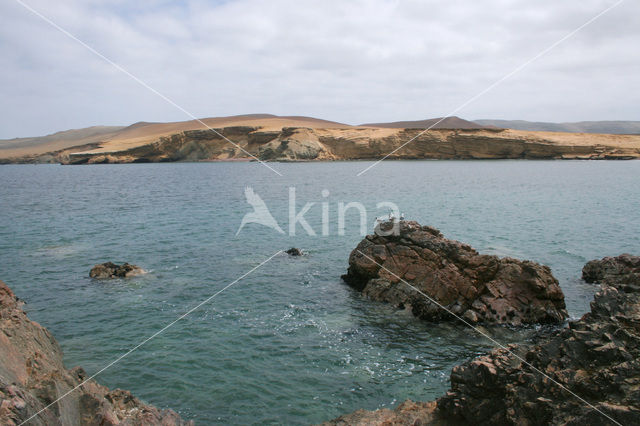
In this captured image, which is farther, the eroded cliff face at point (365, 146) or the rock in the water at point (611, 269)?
the eroded cliff face at point (365, 146)

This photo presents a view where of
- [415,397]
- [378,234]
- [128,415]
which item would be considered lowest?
[415,397]

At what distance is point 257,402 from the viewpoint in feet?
29.6

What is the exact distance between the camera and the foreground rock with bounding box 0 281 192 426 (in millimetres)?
5896

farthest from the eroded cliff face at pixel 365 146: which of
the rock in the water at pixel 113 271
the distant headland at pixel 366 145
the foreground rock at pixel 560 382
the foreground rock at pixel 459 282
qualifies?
the foreground rock at pixel 560 382

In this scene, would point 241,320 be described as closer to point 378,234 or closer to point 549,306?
point 378,234

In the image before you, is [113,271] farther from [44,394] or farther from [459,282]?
[459,282]

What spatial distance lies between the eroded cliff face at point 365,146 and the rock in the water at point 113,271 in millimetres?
69918

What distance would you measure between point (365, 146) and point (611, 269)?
90042 mm

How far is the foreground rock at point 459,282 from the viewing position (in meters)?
12.8

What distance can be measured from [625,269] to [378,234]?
837 cm

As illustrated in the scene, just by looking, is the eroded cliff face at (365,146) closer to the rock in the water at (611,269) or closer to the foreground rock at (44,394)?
the rock in the water at (611,269)

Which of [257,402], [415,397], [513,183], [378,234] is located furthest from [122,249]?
[513,183]

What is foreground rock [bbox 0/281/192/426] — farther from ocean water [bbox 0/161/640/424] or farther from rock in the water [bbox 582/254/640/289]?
rock in the water [bbox 582/254/640/289]

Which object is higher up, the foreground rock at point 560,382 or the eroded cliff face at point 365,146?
the eroded cliff face at point 365,146
